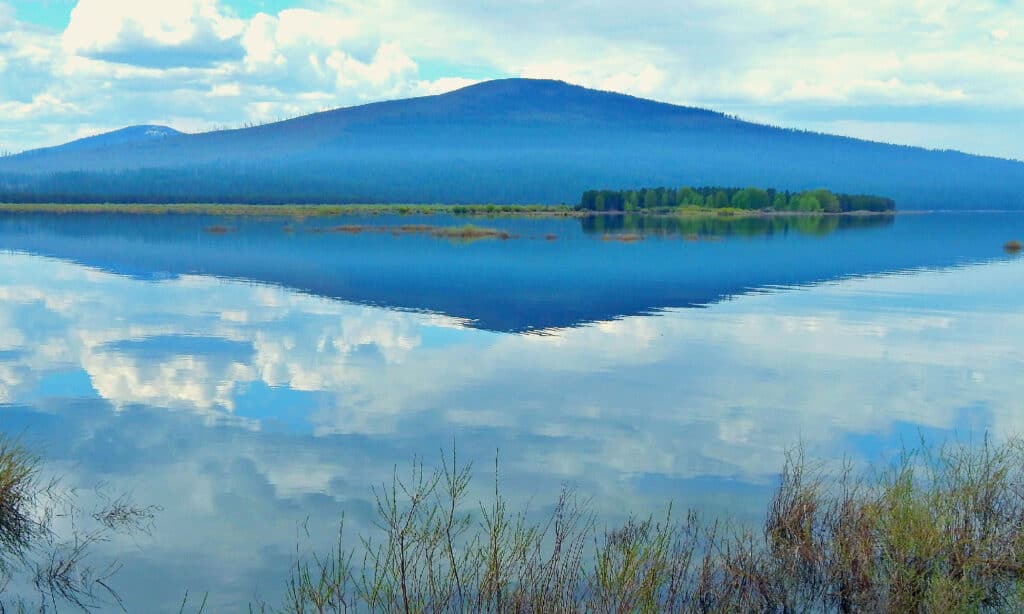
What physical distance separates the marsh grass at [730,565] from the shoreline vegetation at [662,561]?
0.03 m

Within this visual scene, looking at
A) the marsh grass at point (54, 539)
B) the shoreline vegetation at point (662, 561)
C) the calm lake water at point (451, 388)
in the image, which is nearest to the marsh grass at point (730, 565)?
the shoreline vegetation at point (662, 561)

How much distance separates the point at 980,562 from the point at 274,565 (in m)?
8.75

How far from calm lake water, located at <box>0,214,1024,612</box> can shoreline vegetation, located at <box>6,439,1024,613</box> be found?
0.74 m

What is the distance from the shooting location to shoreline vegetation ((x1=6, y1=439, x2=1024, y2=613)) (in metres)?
10.1

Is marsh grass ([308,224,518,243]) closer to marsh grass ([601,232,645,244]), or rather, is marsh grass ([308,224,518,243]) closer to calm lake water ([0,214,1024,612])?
marsh grass ([601,232,645,244])

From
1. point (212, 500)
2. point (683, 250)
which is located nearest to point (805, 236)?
point (683, 250)

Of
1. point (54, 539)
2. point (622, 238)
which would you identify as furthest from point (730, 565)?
point (622, 238)

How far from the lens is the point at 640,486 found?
15.5 metres

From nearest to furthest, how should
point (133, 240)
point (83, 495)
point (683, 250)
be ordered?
point (83, 495)
point (683, 250)
point (133, 240)

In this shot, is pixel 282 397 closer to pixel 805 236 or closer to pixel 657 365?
pixel 657 365

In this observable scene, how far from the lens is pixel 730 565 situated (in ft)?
35.7

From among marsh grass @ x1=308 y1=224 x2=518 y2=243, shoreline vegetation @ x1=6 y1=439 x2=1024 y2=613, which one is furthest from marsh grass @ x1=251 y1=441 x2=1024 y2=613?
marsh grass @ x1=308 y1=224 x2=518 y2=243

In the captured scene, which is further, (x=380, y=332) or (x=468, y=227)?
(x=468, y=227)

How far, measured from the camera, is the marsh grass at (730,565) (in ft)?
32.9
